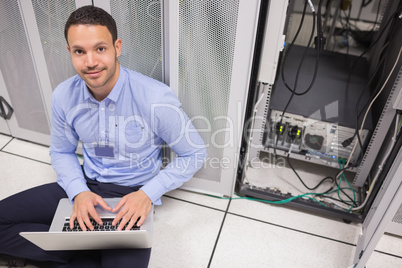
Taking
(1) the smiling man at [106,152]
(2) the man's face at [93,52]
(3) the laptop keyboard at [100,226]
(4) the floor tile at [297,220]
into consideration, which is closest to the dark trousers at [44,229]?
(1) the smiling man at [106,152]

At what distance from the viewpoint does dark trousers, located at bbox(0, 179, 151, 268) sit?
1413mm

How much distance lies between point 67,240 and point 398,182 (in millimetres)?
1237

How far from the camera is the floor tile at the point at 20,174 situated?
200 centimetres

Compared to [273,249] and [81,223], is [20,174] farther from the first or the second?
[273,249]

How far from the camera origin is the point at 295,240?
1785 millimetres

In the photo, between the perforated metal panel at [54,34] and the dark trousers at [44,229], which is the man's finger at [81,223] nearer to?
the dark trousers at [44,229]

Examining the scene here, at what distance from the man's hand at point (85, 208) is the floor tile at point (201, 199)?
61cm

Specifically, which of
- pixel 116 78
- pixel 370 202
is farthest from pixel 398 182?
pixel 116 78

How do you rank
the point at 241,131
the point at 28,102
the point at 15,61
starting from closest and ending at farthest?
the point at 241,131, the point at 15,61, the point at 28,102

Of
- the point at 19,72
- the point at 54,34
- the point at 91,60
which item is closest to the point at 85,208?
the point at 91,60

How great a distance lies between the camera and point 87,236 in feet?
4.14

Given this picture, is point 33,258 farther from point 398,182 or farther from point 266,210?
point 398,182

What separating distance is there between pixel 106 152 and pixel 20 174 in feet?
2.82

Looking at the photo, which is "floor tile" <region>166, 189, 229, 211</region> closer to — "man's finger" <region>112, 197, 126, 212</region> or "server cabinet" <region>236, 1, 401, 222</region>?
"server cabinet" <region>236, 1, 401, 222</region>
